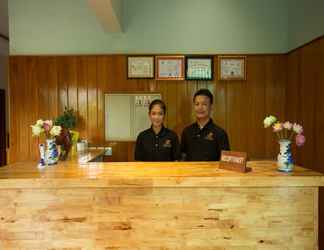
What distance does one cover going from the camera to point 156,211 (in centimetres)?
150

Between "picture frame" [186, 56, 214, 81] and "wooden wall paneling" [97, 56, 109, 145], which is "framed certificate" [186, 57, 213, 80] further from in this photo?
"wooden wall paneling" [97, 56, 109, 145]

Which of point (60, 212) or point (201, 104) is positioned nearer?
point (60, 212)

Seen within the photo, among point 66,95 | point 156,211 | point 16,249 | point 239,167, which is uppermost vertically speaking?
point 66,95

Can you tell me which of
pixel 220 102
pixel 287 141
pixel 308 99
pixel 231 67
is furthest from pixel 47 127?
pixel 308 99

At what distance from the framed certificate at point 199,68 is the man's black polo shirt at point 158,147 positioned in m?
1.07

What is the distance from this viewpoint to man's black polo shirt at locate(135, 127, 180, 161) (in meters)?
2.35

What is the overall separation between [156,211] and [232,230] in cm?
42

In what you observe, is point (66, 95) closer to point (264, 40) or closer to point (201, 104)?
point (201, 104)

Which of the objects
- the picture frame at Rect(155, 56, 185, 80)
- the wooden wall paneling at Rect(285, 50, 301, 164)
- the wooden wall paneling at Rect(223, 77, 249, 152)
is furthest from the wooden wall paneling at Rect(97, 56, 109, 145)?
the wooden wall paneling at Rect(285, 50, 301, 164)

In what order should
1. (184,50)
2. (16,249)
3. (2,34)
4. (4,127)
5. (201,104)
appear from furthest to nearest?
1. (4,127)
2. (2,34)
3. (184,50)
4. (201,104)
5. (16,249)

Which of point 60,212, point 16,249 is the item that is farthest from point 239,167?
point 16,249

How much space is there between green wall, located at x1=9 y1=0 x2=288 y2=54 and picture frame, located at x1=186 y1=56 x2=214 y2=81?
101mm

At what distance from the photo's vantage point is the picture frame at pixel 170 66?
3227 mm

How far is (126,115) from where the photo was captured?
3.32m
